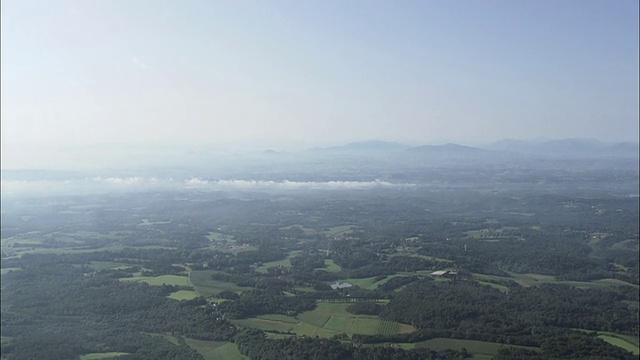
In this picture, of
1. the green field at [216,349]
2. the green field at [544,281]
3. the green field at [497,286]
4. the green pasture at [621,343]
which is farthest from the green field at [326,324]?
the green field at [544,281]

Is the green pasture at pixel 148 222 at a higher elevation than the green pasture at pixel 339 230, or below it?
higher

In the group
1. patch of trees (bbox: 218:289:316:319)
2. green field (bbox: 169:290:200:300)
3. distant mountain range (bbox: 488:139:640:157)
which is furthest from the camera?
distant mountain range (bbox: 488:139:640:157)

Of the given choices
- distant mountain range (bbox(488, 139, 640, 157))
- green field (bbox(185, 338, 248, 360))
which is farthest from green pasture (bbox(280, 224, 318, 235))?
distant mountain range (bbox(488, 139, 640, 157))

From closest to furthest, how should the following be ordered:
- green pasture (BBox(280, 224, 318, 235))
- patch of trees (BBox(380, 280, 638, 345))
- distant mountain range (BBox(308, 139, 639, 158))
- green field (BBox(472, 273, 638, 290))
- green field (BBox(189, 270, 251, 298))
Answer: patch of trees (BBox(380, 280, 638, 345)) < green field (BBox(189, 270, 251, 298)) < green field (BBox(472, 273, 638, 290)) < green pasture (BBox(280, 224, 318, 235)) < distant mountain range (BBox(308, 139, 639, 158))

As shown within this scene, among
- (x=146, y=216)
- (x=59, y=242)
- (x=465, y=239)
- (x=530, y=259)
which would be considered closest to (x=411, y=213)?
(x=465, y=239)

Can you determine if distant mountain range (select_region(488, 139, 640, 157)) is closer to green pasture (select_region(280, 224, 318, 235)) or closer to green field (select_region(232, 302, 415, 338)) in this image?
green pasture (select_region(280, 224, 318, 235))

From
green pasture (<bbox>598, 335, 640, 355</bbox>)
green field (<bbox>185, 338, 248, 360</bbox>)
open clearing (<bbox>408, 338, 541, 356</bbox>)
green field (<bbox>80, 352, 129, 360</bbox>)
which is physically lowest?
green pasture (<bbox>598, 335, 640, 355</bbox>)

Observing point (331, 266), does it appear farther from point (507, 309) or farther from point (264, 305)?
point (507, 309)

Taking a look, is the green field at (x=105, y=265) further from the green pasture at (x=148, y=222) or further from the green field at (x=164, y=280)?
the green pasture at (x=148, y=222)
